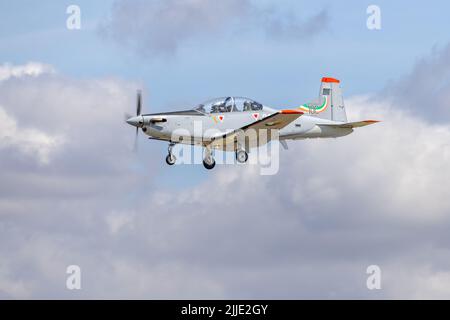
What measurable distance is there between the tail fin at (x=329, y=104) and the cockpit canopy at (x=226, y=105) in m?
6.23

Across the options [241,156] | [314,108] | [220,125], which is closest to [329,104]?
[314,108]

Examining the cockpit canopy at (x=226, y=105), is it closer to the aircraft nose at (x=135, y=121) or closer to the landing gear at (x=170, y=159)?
the landing gear at (x=170, y=159)

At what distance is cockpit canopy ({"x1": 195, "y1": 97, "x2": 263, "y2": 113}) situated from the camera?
38.8 m

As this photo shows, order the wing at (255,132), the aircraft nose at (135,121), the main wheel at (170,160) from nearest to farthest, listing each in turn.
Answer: the aircraft nose at (135,121)
the main wheel at (170,160)
the wing at (255,132)

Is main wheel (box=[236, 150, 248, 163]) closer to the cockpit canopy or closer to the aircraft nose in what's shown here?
the cockpit canopy

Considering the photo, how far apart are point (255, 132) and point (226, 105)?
1.82 meters

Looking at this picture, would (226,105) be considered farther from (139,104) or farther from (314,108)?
(314,108)

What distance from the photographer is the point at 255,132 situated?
1519 inches

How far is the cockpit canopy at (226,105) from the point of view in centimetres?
3875

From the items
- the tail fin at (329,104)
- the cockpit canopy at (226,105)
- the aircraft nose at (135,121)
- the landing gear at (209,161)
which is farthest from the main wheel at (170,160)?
the tail fin at (329,104)

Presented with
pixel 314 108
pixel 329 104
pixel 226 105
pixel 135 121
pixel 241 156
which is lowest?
pixel 241 156
